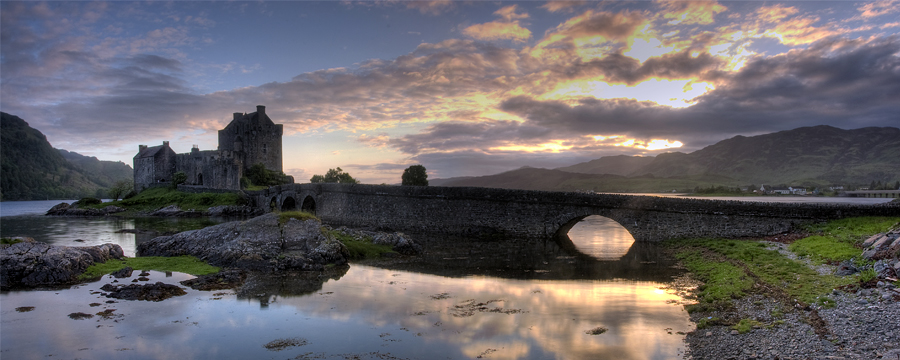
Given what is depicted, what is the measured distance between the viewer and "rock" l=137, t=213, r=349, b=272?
19203 millimetres

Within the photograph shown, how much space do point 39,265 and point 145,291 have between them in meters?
5.11

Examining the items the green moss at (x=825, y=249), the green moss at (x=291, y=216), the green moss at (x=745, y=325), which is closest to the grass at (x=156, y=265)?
the green moss at (x=291, y=216)

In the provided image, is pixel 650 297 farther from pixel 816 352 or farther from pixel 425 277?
pixel 425 277

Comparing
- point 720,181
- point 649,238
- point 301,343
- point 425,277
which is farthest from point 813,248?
point 720,181

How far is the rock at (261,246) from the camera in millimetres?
19203

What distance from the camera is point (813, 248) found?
1709cm

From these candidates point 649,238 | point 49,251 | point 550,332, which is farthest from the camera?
point 649,238

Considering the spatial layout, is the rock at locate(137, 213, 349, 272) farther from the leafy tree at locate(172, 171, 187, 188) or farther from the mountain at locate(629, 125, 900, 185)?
the mountain at locate(629, 125, 900, 185)

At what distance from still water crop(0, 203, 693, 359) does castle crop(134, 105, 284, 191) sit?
50.2 m

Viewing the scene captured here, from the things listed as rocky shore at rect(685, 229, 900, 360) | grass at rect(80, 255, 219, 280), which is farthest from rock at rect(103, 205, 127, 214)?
rocky shore at rect(685, 229, 900, 360)

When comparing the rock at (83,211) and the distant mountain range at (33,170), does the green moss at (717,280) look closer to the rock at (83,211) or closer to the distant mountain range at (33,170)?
the rock at (83,211)

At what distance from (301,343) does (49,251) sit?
13.6 meters

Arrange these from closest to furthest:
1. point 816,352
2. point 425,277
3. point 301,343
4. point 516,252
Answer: point 816,352 → point 301,343 → point 425,277 → point 516,252

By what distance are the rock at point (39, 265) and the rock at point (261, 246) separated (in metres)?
4.30
